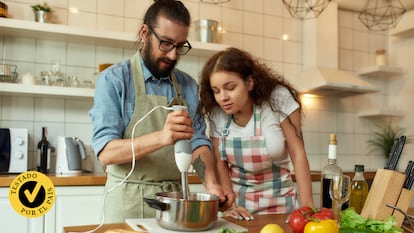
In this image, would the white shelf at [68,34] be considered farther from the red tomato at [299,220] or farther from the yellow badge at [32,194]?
the yellow badge at [32,194]

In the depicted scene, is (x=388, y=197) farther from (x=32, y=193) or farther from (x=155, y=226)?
(x=32, y=193)

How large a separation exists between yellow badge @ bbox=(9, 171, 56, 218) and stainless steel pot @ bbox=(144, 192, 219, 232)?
1.24ft

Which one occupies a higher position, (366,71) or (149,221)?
(366,71)

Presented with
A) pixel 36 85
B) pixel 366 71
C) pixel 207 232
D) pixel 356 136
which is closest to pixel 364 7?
pixel 366 71

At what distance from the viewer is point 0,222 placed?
2066 mm

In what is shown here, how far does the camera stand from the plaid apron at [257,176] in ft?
5.22

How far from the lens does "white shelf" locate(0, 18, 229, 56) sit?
94.3 inches

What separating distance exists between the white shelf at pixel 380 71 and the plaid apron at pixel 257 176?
221cm

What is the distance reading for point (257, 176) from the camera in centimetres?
162

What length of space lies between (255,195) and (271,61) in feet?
6.46

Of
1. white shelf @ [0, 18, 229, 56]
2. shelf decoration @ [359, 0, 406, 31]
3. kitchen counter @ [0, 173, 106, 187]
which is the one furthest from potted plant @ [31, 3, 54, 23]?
shelf decoration @ [359, 0, 406, 31]

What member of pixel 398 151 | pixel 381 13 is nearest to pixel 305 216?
pixel 398 151

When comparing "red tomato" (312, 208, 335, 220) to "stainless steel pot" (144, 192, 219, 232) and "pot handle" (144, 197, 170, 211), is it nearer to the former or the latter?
"stainless steel pot" (144, 192, 219, 232)

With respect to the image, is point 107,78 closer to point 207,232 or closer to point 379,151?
point 207,232
